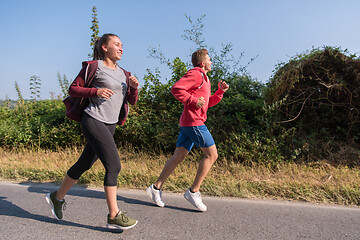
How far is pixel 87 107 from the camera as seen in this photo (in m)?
2.83

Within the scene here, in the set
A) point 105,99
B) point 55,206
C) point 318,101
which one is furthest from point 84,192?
point 318,101

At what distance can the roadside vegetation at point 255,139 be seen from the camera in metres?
4.09

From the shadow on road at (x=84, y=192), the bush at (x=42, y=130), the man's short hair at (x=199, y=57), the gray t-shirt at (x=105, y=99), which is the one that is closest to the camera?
the gray t-shirt at (x=105, y=99)

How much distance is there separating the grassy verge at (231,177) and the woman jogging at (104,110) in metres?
1.48

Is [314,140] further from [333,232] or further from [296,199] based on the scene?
[333,232]

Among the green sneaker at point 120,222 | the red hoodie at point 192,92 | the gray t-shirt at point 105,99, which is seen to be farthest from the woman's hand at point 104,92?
the green sneaker at point 120,222

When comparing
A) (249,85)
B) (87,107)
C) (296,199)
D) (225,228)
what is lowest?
(225,228)

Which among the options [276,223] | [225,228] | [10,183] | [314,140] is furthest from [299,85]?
[10,183]

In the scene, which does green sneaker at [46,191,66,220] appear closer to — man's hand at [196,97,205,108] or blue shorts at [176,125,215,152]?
blue shorts at [176,125,215,152]

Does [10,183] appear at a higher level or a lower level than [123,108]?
lower

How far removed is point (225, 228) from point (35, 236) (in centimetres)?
185

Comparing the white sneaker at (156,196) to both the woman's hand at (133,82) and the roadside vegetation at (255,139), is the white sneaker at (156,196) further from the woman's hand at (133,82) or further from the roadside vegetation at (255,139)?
the woman's hand at (133,82)

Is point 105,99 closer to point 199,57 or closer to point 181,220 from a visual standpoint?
point 199,57

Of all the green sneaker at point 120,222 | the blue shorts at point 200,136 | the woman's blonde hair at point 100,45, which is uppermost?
the woman's blonde hair at point 100,45
